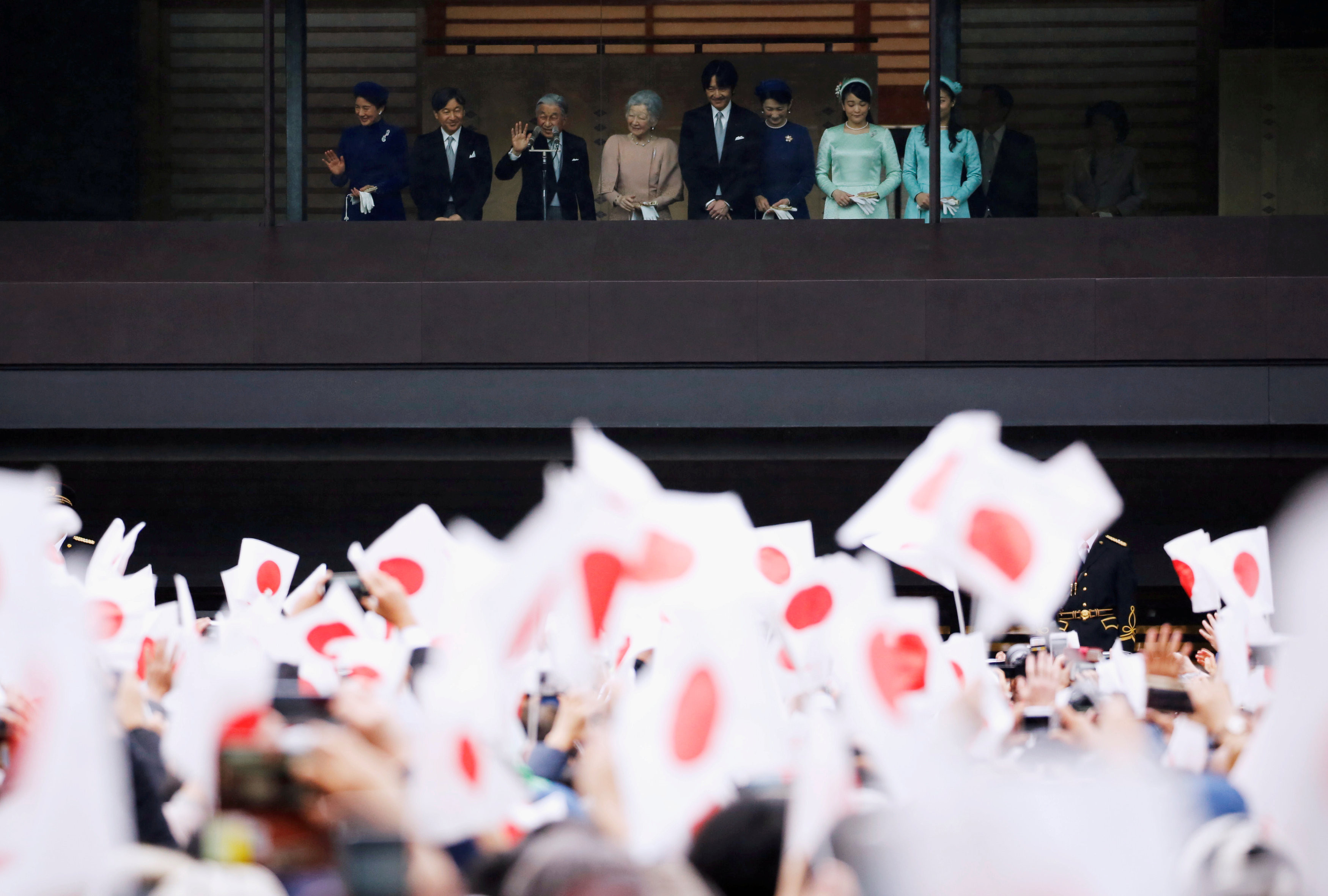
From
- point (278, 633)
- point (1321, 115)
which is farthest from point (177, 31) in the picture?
point (1321, 115)

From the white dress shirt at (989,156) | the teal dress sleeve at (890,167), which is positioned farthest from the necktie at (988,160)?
the teal dress sleeve at (890,167)

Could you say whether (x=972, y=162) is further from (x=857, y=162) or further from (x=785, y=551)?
(x=785, y=551)

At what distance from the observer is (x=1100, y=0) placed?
1036 cm

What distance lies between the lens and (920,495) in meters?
3.89

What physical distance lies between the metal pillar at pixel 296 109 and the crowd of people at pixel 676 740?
678 cm

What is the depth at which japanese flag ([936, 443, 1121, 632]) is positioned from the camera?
3545mm

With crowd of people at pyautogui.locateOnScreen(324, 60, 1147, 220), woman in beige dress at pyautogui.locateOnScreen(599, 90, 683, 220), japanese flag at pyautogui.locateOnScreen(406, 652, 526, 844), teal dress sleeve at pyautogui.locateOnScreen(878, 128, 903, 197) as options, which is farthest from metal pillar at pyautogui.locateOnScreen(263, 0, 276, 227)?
japanese flag at pyautogui.locateOnScreen(406, 652, 526, 844)

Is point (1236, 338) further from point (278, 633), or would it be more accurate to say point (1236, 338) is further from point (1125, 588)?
point (278, 633)

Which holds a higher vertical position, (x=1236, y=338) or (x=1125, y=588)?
(x=1236, y=338)

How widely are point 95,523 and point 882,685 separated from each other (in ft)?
28.8

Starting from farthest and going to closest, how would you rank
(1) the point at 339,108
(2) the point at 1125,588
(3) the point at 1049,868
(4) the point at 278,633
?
(1) the point at 339,108 → (2) the point at 1125,588 → (4) the point at 278,633 → (3) the point at 1049,868

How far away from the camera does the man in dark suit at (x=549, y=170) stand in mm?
10336

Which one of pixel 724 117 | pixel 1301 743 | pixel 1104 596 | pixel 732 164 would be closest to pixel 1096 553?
pixel 1104 596

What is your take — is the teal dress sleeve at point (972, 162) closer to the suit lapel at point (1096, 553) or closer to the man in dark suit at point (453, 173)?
the suit lapel at point (1096, 553)
